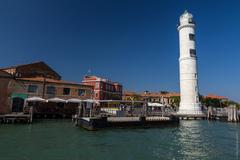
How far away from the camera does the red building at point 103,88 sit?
6306 centimetres

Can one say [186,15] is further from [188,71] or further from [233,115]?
[233,115]

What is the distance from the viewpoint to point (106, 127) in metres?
23.5

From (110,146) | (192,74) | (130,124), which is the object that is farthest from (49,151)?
(192,74)

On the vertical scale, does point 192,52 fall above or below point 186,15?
below

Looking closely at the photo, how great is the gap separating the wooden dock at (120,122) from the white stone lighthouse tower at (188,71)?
18901mm

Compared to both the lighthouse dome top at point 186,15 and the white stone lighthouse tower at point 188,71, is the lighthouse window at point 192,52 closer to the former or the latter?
the white stone lighthouse tower at point 188,71

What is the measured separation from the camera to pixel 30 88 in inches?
1495

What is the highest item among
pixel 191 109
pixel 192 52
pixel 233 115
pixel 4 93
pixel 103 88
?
pixel 192 52

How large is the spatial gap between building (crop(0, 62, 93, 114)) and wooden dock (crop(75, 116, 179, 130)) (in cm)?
1400

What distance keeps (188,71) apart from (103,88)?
89.3ft

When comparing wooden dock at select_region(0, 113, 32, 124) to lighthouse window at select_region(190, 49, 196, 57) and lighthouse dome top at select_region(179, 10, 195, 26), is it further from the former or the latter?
lighthouse dome top at select_region(179, 10, 195, 26)

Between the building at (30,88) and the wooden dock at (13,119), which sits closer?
the wooden dock at (13,119)

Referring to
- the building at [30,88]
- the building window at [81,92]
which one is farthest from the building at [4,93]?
the building window at [81,92]

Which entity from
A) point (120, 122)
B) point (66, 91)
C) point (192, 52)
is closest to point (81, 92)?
point (66, 91)
